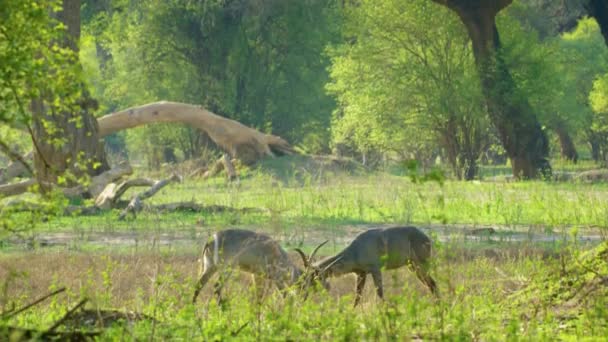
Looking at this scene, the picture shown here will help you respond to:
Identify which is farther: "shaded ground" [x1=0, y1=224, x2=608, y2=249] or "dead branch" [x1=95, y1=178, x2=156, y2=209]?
"dead branch" [x1=95, y1=178, x2=156, y2=209]

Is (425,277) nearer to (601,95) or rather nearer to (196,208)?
(196,208)

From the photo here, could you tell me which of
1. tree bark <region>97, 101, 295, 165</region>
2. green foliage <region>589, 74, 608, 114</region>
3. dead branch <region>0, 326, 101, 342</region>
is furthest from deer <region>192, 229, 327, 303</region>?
green foliage <region>589, 74, 608, 114</region>

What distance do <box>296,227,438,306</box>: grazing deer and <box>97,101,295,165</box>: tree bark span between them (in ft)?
70.4

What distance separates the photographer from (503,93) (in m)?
36.4

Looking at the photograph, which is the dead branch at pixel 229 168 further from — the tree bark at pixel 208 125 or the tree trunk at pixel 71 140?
the tree trunk at pixel 71 140

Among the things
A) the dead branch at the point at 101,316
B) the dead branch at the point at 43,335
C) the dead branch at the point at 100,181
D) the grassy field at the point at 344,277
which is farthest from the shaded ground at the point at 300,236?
the dead branch at the point at 43,335

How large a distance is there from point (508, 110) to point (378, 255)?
2388 cm

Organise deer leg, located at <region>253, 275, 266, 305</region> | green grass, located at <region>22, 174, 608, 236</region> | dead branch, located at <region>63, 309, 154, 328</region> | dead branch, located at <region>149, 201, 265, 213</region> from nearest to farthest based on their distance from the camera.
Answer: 1. dead branch, located at <region>63, 309, 154, 328</region>
2. deer leg, located at <region>253, 275, 266, 305</region>
3. green grass, located at <region>22, 174, 608, 236</region>
4. dead branch, located at <region>149, 201, 265, 213</region>

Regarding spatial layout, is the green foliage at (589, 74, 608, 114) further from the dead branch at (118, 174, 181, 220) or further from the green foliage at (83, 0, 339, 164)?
the dead branch at (118, 174, 181, 220)

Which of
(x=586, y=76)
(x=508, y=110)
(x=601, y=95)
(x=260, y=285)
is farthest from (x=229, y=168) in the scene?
(x=586, y=76)

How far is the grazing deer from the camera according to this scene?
13.2 meters

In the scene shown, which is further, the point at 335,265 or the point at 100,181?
the point at 100,181

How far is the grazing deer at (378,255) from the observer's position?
13211 mm

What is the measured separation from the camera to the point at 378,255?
44.1ft
